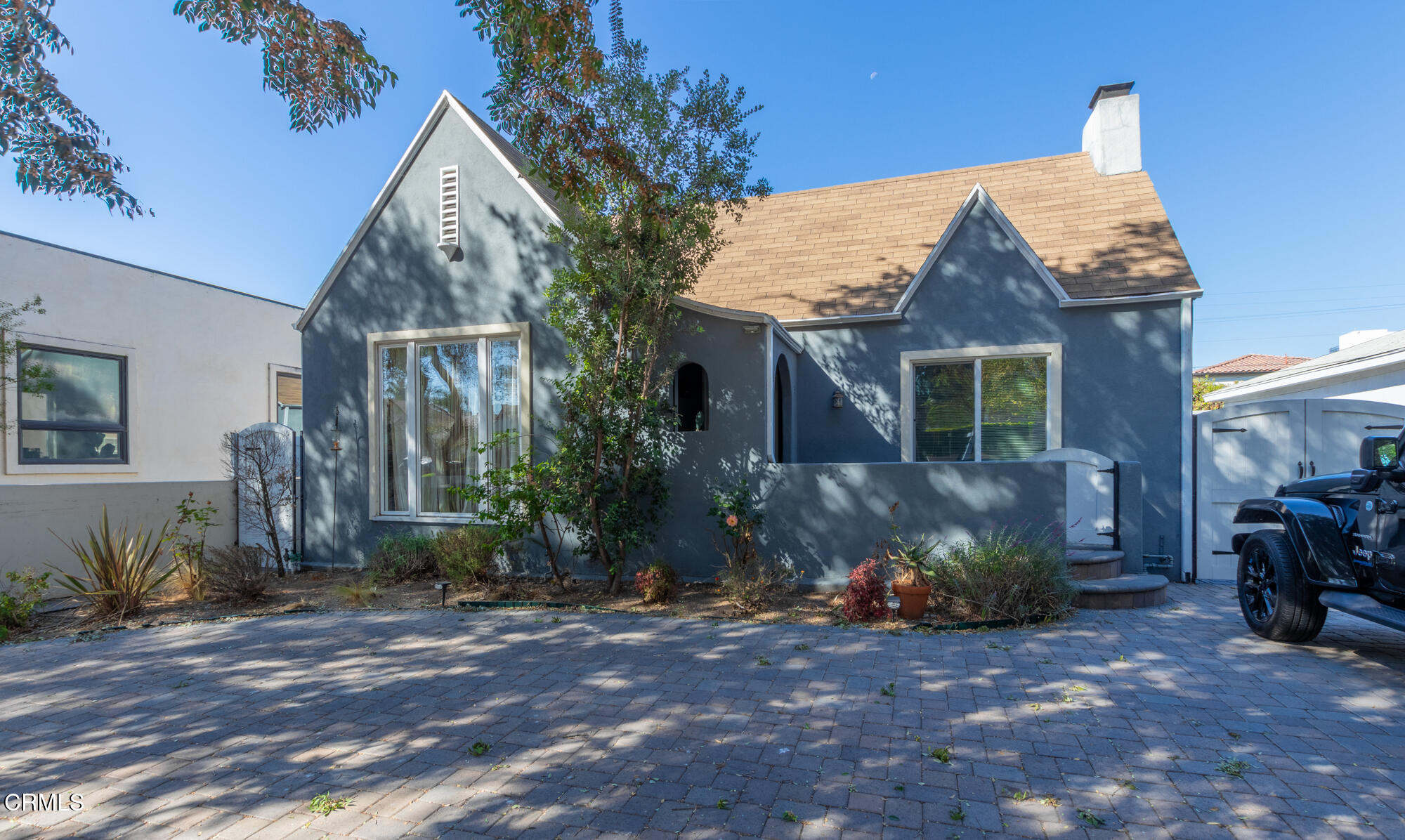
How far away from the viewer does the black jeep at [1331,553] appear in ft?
16.0

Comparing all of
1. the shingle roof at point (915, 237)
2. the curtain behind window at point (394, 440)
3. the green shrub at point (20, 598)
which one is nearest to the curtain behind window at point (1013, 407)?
the shingle roof at point (915, 237)

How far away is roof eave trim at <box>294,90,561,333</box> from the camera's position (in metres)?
8.77

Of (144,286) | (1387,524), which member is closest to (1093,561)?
(1387,524)

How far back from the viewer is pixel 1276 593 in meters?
5.61

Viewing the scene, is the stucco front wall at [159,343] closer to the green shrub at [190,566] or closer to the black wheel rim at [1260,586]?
the green shrub at [190,566]

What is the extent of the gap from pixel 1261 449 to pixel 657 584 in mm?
7953

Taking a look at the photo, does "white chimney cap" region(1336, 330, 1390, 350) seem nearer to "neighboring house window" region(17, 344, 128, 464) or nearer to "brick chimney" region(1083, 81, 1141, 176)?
"brick chimney" region(1083, 81, 1141, 176)

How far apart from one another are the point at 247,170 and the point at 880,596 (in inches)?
395

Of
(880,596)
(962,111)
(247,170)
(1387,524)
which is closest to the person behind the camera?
(1387,524)

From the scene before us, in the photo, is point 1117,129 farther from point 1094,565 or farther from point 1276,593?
point 1276,593

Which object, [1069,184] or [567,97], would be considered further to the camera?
[1069,184]

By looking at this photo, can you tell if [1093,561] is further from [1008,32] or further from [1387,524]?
[1008,32]

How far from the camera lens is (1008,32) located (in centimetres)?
1098

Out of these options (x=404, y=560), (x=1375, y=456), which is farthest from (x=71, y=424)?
(x=1375, y=456)
